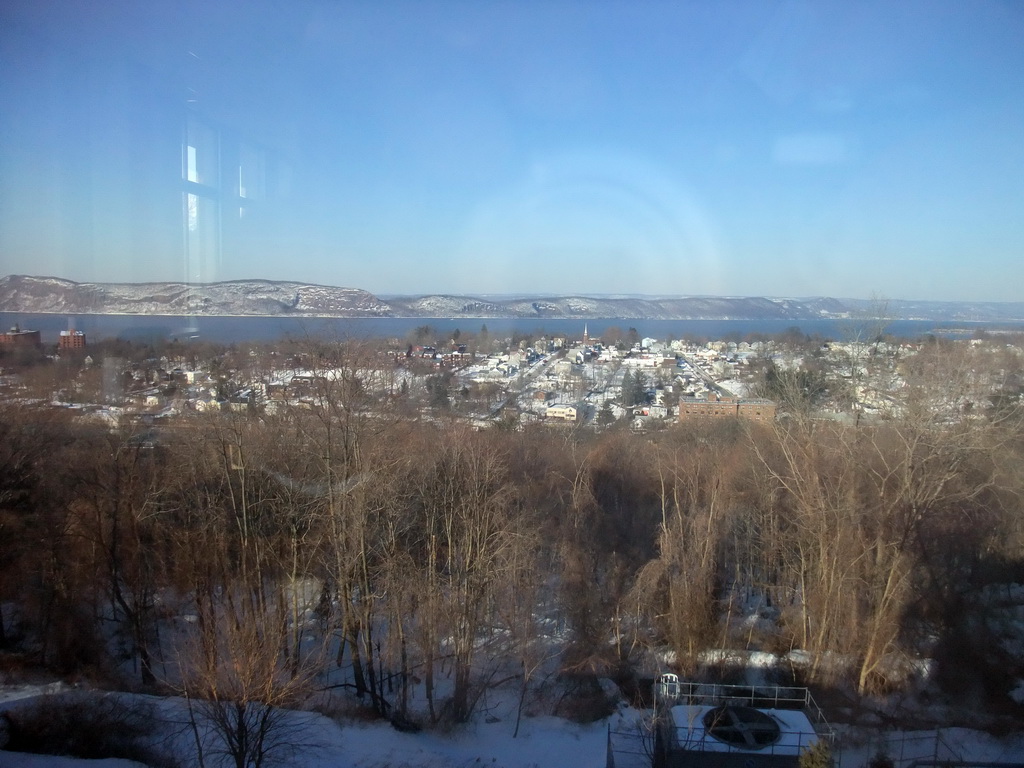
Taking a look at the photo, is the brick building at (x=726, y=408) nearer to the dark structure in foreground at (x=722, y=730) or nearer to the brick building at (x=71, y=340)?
the dark structure in foreground at (x=722, y=730)

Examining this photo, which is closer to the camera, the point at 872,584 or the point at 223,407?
the point at 872,584

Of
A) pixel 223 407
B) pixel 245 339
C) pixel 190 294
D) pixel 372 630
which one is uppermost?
pixel 190 294

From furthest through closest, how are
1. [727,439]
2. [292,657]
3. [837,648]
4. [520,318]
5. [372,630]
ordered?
[520,318] → [727,439] → [372,630] → [837,648] → [292,657]

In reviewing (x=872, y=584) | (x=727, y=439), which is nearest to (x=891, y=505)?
(x=872, y=584)

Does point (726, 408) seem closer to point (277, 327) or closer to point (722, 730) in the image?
point (722, 730)

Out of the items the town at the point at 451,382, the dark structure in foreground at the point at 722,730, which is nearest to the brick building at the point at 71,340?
the town at the point at 451,382

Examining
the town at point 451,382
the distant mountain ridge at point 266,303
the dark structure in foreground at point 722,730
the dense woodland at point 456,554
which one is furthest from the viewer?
the distant mountain ridge at point 266,303

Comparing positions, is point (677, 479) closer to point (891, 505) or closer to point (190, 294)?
point (891, 505)
